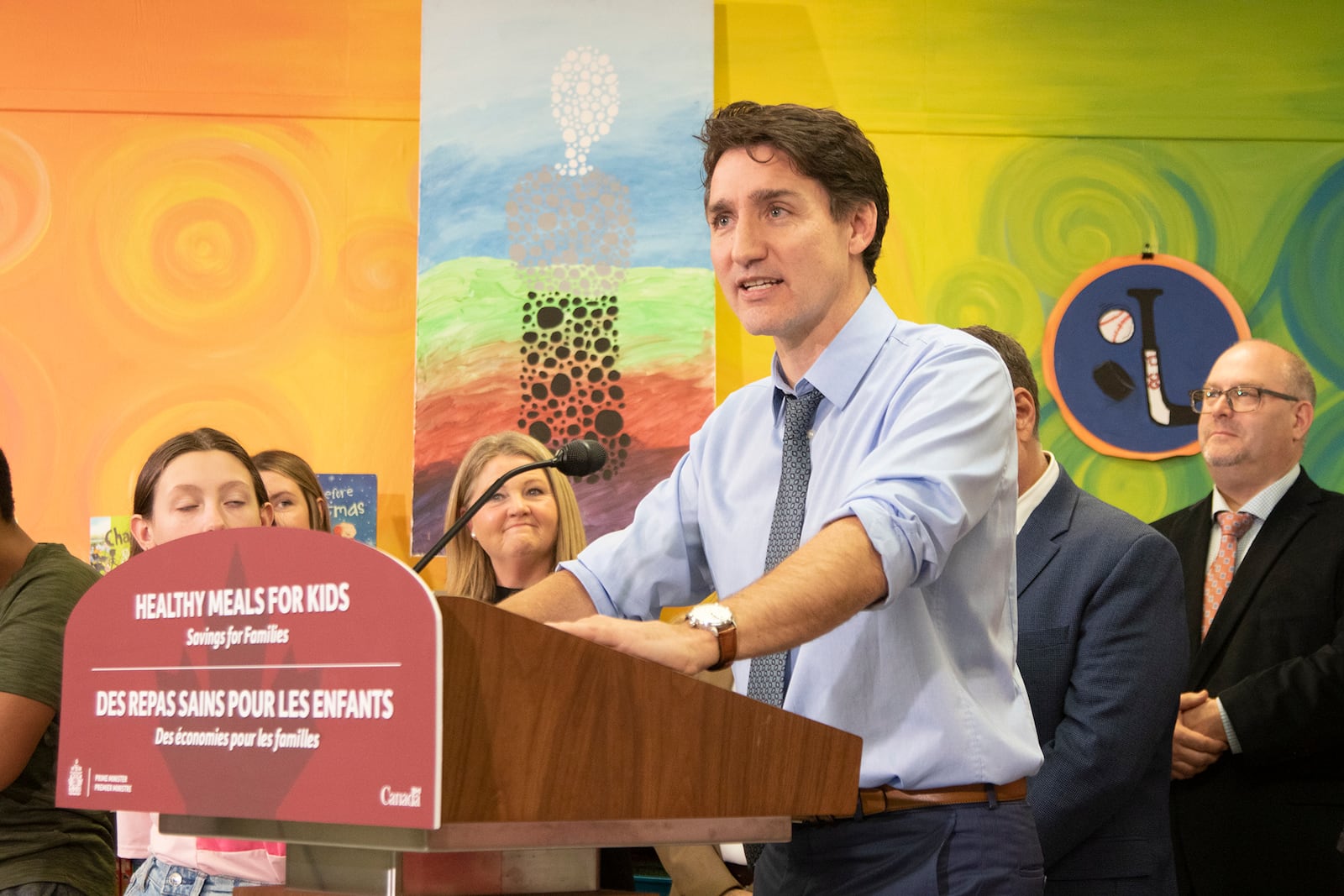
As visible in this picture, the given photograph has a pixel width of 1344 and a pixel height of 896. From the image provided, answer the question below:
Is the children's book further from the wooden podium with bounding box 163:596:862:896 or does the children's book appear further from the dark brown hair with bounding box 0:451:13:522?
the wooden podium with bounding box 163:596:862:896

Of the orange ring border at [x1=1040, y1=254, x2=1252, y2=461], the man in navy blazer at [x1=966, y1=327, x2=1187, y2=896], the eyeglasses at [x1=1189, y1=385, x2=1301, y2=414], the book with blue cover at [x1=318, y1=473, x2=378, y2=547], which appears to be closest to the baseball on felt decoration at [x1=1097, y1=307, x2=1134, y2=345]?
the orange ring border at [x1=1040, y1=254, x2=1252, y2=461]

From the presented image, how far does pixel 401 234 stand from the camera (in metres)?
4.44

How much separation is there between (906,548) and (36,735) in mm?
1625

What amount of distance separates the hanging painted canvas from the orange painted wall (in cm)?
26

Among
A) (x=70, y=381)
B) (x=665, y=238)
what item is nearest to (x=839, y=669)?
(x=665, y=238)

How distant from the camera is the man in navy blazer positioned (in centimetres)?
239

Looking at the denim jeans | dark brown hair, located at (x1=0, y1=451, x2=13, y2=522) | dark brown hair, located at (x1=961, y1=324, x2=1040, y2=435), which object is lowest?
the denim jeans

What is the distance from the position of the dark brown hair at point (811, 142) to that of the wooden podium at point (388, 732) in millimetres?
762

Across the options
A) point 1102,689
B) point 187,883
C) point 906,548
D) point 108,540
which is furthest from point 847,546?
point 108,540

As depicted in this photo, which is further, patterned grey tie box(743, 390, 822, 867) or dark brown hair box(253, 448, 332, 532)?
dark brown hair box(253, 448, 332, 532)

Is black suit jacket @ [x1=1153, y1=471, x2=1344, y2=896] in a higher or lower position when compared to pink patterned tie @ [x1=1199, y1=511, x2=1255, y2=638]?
lower

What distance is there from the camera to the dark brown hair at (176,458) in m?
2.72

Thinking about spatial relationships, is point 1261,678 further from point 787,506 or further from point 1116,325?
point 787,506

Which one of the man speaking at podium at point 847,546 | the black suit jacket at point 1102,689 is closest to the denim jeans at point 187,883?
the man speaking at podium at point 847,546
